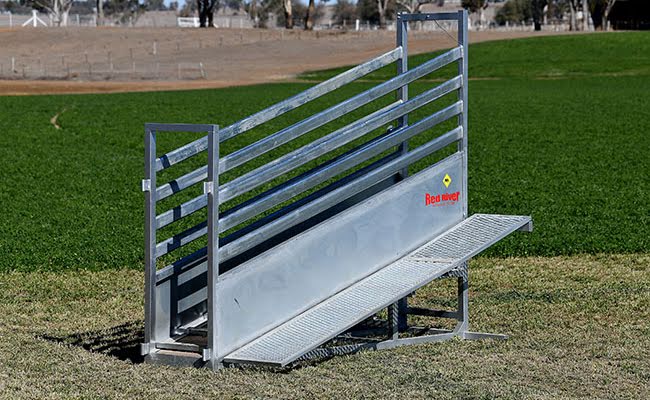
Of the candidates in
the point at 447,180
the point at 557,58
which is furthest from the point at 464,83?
the point at 557,58

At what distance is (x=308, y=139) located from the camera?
27.8m

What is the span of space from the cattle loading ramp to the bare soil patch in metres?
45.4

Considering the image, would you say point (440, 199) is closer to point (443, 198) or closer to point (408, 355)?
point (443, 198)

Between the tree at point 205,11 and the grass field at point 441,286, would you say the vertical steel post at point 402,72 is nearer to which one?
the grass field at point 441,286

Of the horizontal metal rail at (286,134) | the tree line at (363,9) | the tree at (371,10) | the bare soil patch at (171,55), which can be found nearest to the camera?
the horizontal metal rail at (286,134)

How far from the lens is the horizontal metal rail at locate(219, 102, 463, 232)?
741 centimetres

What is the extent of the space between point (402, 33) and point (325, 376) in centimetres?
275

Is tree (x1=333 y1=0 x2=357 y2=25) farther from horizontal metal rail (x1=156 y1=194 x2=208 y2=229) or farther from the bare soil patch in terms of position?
horizontal metal rail (x1=156 y1=194 x2=208 y2=229)

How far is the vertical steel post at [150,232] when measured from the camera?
7.15 m

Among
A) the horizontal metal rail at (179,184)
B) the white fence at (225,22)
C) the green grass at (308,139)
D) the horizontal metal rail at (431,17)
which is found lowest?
the green grass at (308,139)

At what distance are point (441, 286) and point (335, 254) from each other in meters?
3.22

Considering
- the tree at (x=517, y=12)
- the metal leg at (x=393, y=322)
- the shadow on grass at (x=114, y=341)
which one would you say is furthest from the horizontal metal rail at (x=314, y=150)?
the tree at (x=517, y=12)

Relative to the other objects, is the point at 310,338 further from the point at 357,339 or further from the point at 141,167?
the point at 141,167

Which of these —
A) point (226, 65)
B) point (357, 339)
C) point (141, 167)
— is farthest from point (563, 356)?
point (226, 65)
